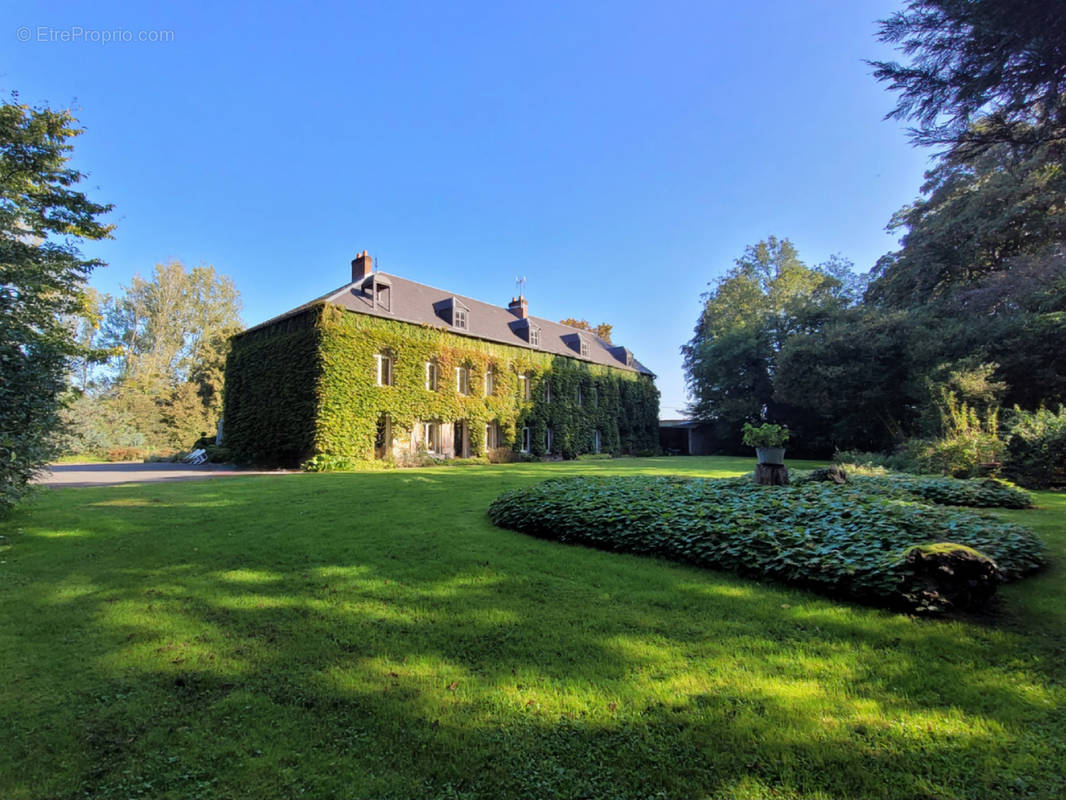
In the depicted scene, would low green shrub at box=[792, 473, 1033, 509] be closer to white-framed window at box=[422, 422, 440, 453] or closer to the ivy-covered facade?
the ivy-covered facade

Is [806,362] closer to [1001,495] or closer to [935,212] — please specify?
[935,212]

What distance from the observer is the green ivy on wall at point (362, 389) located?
17969 mm

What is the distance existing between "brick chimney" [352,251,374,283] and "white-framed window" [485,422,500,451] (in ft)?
29.5

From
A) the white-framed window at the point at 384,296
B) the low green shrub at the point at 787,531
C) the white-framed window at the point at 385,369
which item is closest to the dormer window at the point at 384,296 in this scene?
the white-framed window at the point at 384,296

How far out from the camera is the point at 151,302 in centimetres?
3553

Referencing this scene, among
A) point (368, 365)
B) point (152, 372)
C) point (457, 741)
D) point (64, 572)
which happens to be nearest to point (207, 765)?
point (457, 741)

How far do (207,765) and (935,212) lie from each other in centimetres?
3224

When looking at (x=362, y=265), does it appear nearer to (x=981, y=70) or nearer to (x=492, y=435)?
(x=492, y=435)

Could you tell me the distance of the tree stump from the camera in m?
8.52

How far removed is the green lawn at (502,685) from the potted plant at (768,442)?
13.5 ft

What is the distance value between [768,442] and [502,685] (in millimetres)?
8025

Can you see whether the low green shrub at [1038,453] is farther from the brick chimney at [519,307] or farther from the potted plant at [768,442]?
the brick chimney at [519,307]

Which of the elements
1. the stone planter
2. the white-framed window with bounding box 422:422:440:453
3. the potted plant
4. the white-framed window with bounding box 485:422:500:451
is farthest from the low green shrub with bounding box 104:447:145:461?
the stone planter

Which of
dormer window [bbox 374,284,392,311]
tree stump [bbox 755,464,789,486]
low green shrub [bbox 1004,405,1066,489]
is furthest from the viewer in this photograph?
dormer window [bbox 374,284,392,311]
